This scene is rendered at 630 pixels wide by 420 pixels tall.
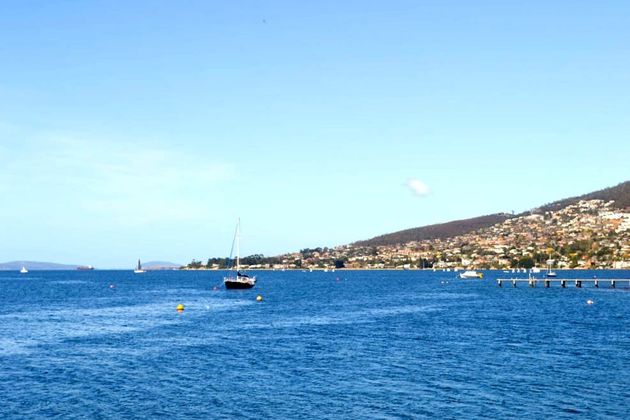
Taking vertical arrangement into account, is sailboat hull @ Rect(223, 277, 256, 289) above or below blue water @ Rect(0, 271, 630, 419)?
Result: above

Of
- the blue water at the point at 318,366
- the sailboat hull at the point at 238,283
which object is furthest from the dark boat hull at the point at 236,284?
the blue water at the point at 318,366

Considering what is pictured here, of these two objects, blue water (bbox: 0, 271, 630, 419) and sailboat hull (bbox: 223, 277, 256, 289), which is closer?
blue water (bbox: 0, 271, 630, 419)

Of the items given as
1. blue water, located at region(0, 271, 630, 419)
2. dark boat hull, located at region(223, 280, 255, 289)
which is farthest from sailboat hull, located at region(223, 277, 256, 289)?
blue water, located at region(0, 271, 630, 419)

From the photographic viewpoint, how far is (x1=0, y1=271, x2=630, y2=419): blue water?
4178 cm

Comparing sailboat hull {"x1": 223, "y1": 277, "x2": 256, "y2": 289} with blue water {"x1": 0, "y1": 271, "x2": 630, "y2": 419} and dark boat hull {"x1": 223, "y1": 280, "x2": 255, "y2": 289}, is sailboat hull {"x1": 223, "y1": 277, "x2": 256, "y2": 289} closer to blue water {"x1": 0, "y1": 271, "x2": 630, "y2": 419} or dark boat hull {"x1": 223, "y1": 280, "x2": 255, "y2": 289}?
dark boat hull {"x1": 223, "y1": 280, "x2": 255, "y2": 289}

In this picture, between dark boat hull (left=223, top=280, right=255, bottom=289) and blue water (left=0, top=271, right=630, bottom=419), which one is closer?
blue water (left=0, top=271, right=630, bottom=419)

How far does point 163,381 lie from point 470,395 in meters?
22.5

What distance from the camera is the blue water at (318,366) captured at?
4178 cm

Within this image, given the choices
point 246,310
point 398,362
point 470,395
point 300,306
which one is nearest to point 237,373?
point 398,362

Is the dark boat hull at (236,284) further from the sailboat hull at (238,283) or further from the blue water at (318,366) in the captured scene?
the blue water at (318,366)

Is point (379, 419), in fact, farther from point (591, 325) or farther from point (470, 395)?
point (591, 325)

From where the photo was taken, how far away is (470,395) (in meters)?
44.3

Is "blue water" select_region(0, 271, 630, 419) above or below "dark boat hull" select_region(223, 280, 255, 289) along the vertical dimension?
below

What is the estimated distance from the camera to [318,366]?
5556 centimetres
